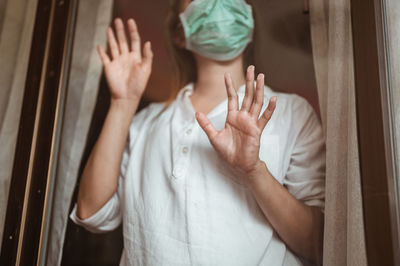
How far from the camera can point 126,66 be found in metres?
1.03

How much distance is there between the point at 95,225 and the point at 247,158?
19.2 inches

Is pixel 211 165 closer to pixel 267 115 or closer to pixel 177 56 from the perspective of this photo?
pixel 267 115

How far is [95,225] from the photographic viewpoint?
3.10ft

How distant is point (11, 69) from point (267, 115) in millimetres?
667

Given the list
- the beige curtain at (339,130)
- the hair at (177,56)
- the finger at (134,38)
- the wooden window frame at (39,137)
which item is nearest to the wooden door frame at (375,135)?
the beige curtain at (339,130)

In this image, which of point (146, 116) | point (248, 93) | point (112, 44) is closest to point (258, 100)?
point (248, 93)

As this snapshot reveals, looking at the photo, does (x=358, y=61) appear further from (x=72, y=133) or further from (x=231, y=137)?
(x=72, y=133)

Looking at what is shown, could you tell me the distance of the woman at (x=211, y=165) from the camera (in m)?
0.76

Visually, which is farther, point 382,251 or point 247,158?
point 247,158

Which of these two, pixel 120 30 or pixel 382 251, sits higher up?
pixel 120 30

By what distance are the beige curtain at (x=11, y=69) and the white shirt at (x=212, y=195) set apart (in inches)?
12.0

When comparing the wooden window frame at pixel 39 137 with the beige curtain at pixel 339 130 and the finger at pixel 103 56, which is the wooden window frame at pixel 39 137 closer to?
the finger at pixel 103 56

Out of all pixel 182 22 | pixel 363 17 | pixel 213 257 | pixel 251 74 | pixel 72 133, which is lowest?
pixel 213 257

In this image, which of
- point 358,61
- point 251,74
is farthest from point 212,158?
point 358,61
